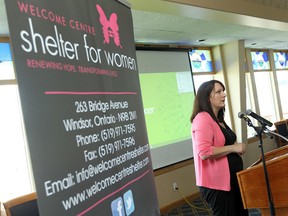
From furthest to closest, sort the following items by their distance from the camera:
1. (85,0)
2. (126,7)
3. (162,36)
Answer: (162,36) < (126,7) < (85,0)

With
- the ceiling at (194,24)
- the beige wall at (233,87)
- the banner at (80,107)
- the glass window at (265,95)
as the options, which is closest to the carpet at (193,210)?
the beige wall at (233,87)

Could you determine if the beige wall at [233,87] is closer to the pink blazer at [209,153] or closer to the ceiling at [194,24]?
the ceiling at [194,24]

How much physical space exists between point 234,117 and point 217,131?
13.7ft

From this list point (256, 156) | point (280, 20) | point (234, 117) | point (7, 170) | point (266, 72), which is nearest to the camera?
point (7, 170)

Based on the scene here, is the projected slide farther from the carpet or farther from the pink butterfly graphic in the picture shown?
the pink butterfly graphic

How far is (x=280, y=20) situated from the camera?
4.34 meters

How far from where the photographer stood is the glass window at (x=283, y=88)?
8.12 meters

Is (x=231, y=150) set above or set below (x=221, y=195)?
above

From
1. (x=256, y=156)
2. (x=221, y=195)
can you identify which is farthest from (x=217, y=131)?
(x=256, y=156)

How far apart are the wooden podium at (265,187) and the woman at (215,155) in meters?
0.21

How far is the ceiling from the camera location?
3070 mm

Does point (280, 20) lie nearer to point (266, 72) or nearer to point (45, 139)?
point (266, 72)

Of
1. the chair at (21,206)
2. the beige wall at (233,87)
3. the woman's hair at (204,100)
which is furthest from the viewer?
the beige wall at (233,87)

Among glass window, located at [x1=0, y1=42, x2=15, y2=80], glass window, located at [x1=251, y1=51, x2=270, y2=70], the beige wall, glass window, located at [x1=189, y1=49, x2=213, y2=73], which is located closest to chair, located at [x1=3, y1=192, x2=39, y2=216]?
glass window, located at [x1=0, y1=42, x2=15, y2=80]
